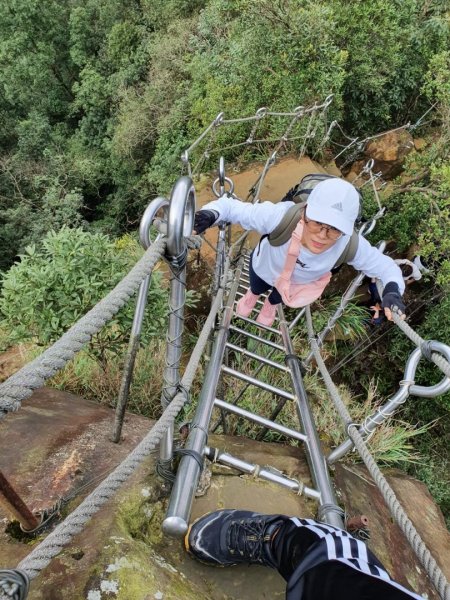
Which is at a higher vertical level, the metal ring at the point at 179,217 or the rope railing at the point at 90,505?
the metal ring at the point at 179,217

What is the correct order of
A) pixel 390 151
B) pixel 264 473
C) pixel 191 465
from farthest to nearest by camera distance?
pixel 390 151, pixel 264 473, pixel 191 465

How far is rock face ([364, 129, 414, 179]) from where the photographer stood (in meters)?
7.11

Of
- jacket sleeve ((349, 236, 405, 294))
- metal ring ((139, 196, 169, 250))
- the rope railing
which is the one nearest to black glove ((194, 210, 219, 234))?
metal ring ((139, 196, 169, 250))

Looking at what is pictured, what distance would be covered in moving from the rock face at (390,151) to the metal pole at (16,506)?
728cm

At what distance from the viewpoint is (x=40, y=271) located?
2.65 metres

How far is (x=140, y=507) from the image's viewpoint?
1526 millimetres

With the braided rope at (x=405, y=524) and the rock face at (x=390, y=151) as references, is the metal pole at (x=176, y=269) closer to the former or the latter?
the braided rope at (x=405, y=524)

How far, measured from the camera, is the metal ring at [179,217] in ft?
3.99

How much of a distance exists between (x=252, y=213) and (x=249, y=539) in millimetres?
1552

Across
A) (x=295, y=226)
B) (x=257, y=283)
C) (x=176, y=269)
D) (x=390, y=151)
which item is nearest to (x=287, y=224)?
(x=295, y=226)

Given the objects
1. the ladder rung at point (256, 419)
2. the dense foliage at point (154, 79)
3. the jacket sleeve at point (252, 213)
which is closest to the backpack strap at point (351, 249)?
the jacket sleeve at point (252, 213)

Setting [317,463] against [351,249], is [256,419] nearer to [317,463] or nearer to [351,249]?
[317,463]

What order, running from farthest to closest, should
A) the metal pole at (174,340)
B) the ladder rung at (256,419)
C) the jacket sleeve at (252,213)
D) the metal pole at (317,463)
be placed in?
the jacket sleeve at (252,213), the ladder rung at (256,419), the metal pole at (317,463), the metal pole at (174,340)

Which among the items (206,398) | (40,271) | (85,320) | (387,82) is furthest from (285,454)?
(387,82)
